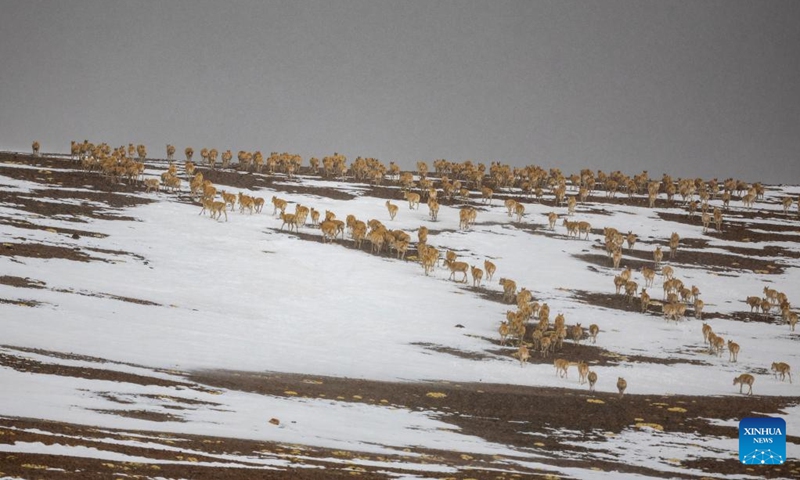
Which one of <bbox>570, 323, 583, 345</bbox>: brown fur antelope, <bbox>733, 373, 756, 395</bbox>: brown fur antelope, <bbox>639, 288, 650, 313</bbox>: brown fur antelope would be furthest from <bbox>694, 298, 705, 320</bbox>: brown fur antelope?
<bbox>733, 373, 756, 395</bbox>: brown fur antelope

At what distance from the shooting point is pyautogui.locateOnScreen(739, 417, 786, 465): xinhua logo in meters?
25.0

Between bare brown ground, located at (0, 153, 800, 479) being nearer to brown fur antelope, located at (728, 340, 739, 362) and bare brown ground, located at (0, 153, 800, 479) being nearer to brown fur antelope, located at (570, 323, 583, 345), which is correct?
brown fur antelope, located at (570, 323, 583, 345)

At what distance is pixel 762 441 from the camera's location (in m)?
27.0

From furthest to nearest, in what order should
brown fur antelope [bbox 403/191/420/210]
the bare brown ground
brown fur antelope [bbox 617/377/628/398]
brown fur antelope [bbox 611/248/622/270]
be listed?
brown fur antelope [bbox 403/191/420/210]
brown fur antelope [bbox 611/248/622/270]
brown fur antelope [bbox 617/377/628/398]
the bare brown ground

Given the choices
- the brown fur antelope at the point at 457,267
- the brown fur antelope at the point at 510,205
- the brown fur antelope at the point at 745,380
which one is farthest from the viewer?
the brown fur antelope at the point at 510,205

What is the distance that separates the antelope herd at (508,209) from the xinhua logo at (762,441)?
4.74 metres

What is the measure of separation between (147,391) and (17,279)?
50.1 feet

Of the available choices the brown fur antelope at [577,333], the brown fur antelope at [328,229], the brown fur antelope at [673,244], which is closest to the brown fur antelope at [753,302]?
the brown fur antelope at [673,244]

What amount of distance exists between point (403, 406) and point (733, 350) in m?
17.9

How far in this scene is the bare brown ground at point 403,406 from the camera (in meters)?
18.1

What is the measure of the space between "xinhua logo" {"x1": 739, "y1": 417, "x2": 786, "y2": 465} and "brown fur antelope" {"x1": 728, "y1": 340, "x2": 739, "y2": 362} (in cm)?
941

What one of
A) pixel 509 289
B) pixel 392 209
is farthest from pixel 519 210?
pixel 509 289

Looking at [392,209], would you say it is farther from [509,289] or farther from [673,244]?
[673,244]

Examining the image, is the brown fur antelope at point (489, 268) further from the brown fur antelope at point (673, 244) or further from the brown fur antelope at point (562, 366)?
the brown fur antelope at point (673, 244)
